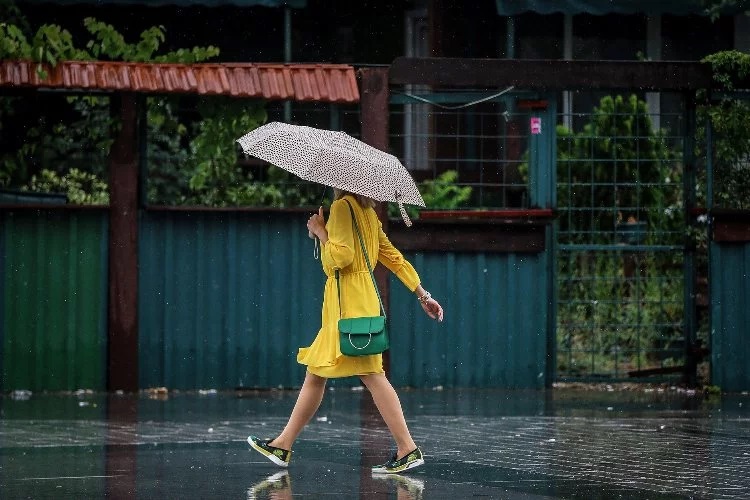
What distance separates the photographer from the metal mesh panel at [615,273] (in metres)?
14.0

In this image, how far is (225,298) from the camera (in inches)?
536

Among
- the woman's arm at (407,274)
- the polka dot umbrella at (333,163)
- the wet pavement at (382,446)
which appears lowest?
the wet pavement at (382,446)

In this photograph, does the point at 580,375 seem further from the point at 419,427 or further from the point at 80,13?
the point at 80,13

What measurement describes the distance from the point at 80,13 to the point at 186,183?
5.92 m

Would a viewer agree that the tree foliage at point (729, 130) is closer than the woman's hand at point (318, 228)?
No

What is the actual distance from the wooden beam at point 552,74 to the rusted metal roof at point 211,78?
59cm

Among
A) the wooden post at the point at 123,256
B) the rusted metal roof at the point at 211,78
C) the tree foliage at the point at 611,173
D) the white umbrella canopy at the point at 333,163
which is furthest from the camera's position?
the tree foliage at the point at 611,173

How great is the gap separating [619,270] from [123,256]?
15.3ft

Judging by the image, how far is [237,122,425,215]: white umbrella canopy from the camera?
877 cm

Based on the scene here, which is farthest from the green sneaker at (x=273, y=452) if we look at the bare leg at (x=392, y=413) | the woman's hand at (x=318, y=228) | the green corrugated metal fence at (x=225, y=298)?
the green corrugated metal fence at (x=225, y=298)

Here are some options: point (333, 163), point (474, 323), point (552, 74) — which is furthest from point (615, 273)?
point (333, 163)

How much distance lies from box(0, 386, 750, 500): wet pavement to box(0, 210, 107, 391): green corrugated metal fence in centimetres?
28

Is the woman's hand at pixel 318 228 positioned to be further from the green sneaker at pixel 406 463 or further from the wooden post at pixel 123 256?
the wooden post at pixel 123 256

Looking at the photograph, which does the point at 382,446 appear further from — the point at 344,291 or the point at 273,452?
the point at 344,291
